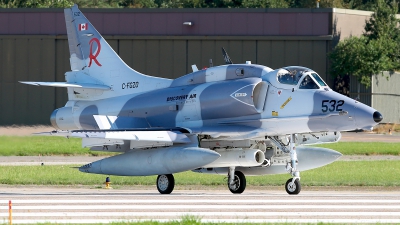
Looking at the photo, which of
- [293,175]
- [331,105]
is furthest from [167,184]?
[331,105]

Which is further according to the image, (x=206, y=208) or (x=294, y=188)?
(x=294, y=188)

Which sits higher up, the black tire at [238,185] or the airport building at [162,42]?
the airport building at [162,42]

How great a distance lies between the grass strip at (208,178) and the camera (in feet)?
75.4

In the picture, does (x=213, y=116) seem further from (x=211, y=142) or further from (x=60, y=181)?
(x=60, y=181)

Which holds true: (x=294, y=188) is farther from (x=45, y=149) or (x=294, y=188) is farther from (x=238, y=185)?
(x=45, y=149)

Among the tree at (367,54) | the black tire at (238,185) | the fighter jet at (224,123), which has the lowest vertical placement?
the black tire at (238,185)

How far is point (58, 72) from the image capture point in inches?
1754

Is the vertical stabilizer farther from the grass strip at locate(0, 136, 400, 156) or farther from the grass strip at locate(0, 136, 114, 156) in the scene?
the grass strip at locate(0, 136, 400, 156)

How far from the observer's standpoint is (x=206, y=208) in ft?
50.3

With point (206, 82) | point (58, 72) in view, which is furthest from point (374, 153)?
point (58, 72)

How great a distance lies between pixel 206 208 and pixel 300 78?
5466 mm

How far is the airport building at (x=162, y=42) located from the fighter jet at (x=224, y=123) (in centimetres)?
2113

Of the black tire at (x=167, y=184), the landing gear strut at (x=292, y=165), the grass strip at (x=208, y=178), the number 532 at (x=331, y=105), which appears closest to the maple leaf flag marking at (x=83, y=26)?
the grass strip at (x=208, y=178)

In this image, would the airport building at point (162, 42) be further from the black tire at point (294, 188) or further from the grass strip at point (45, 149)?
the black tire at point (294, 188)
